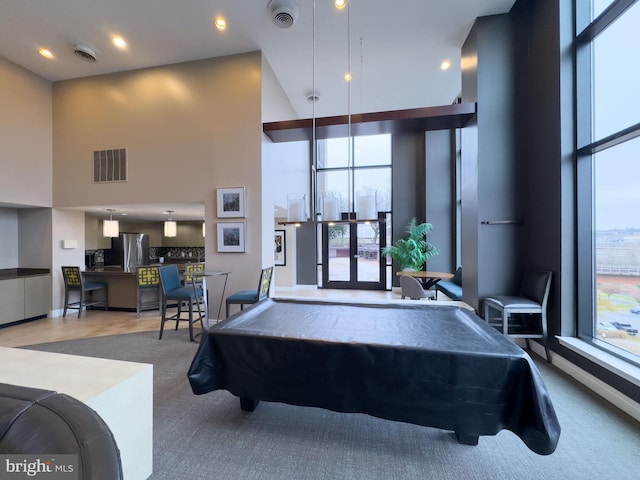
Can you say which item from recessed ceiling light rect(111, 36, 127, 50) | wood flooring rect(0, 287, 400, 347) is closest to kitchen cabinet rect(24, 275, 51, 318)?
wood flooring rect(0, 287, 400, 347)

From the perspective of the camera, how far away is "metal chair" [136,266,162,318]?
4.77 meters

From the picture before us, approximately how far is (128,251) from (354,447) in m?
6.99

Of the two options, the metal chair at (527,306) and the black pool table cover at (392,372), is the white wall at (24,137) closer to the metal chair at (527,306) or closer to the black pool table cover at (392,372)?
the black pool table cover at (392,372)

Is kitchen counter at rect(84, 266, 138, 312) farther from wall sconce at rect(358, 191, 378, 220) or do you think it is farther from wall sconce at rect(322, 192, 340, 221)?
wall sconce at rect(358, 191, 378, 220)

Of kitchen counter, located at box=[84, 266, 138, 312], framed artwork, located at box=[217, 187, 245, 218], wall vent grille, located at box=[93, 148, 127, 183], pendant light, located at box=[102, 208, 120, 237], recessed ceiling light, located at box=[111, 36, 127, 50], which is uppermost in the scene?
recessed ceiling light, located at box=[111, 36, 127, 50]

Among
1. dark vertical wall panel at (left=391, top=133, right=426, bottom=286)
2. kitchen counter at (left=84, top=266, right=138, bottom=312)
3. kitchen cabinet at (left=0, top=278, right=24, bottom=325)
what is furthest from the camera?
dark vertical wall panel at (left=391, top=133, right=426, bottom=286)

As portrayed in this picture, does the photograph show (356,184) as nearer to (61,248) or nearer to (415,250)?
(415,250)

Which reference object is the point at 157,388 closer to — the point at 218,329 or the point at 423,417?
the point at 218,329

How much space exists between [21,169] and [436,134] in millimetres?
8217

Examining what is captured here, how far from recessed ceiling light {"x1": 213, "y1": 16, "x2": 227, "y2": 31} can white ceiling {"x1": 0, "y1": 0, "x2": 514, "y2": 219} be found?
8 centimetres

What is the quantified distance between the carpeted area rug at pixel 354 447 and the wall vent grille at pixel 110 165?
→ 396 centimetres

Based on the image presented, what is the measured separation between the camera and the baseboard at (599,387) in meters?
2.07

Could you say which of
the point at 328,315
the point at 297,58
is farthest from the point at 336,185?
the point at 328,315

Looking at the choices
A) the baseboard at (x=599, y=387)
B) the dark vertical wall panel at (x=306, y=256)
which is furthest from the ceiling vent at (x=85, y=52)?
the baseboard at (x=599, y=387)
